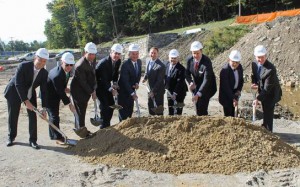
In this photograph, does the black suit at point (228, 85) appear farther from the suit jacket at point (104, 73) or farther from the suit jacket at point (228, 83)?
the suit jacket at point (104, 73)

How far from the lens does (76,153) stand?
648 centimetres

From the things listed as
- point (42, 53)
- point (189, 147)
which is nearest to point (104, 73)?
point (42, 53)

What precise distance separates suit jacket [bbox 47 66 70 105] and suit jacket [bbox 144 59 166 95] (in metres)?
1.78

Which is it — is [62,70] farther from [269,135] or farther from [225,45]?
[225,45]

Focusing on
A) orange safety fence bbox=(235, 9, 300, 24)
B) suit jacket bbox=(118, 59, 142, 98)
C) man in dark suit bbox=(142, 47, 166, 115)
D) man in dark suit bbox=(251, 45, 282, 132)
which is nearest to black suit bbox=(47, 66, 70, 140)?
suit jacket bbox=(118, 59, 142, 98)

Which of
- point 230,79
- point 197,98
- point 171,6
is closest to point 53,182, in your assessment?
point 197,98

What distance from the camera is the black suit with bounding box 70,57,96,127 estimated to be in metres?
6.71

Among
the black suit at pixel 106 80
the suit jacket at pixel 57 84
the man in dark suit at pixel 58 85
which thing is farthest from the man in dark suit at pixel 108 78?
the suit jacket at pixel 57 84

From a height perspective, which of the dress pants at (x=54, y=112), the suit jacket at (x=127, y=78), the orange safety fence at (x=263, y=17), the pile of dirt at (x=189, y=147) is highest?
the orange safety fence at (x=263, y=17)

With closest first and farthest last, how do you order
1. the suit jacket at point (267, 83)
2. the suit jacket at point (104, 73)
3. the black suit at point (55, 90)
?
the black suit at point (55, 90) → the suit jacket at point (267, 83) → the suit jacket at point (104, 73)

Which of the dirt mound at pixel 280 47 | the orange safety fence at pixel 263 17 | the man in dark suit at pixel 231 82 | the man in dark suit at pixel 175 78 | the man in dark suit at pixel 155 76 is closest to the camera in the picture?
the man in dark suit at pixel 231 82

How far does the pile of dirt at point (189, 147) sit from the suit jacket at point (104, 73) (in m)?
1.00

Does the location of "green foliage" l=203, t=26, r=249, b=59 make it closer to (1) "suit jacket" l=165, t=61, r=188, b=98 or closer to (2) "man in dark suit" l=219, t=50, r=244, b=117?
(1) "suit jacket" l=165, t=61, r=188, b=98

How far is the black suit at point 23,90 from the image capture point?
20.8ft
